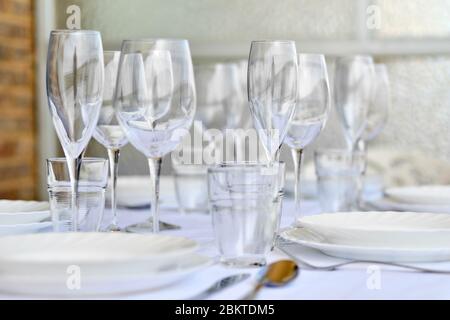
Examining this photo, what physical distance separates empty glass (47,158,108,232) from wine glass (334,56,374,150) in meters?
0.58

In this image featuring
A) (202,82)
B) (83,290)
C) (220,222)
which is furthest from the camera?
(202,82)

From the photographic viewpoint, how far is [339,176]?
4.60ft

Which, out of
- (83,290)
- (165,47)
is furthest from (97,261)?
(165,47)

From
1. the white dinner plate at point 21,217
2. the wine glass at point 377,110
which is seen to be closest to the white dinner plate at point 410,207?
the wine glass at point 377,110

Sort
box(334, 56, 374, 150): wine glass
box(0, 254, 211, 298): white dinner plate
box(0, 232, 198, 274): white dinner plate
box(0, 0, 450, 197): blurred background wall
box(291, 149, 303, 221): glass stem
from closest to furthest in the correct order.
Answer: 1. box(0, 254, 211, 298): white dinner plate
2. box(0, 232, 198, 274): white dinner plate
3. box(291, 149, 303, 221): glass stem
4. box(334, 56, 374, 150): wine glass
5. box(0, 0, 450, 197): blurred background wall

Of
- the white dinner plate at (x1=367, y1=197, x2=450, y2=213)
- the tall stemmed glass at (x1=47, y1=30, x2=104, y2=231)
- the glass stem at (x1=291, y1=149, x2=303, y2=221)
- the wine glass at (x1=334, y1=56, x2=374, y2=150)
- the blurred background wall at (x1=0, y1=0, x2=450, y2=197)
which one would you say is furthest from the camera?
the blurred background wall at (x1=0, y1=0, x2=450, y2=197)

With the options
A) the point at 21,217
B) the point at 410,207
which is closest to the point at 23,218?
the point at 21,217

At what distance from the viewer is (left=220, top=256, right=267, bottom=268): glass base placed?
2.78ft

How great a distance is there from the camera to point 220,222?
835mm

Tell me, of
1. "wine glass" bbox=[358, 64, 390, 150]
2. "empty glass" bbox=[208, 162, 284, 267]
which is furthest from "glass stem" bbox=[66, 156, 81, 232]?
"wine glass" bbox=[358, 64, 390, 150]

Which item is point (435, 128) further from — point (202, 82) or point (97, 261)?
point (97, 261)

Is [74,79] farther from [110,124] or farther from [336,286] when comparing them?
[336,286]

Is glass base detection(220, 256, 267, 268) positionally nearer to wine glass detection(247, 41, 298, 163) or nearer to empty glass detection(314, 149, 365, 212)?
wine glass detection(247, 41, 298, 163)
